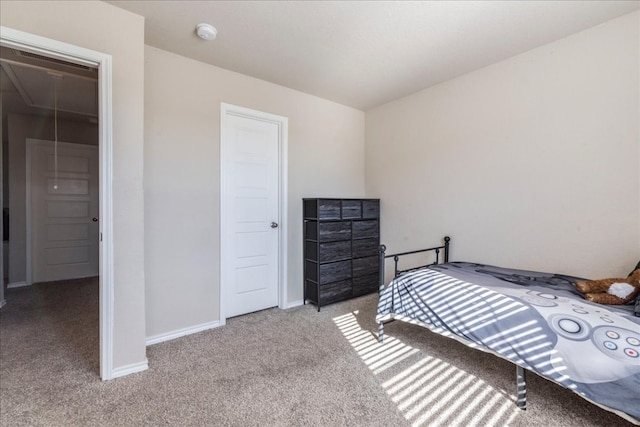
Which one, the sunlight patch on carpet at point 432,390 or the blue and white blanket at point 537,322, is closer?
the blue and white blanket at point 537,322

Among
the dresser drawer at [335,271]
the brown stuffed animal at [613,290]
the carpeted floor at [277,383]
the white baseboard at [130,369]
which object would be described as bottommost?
the carpeted floor at [277,383]

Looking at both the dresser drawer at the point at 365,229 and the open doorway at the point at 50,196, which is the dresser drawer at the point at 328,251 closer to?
the dresser drawer at the point at 365,229

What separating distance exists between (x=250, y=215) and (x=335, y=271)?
1.13 m

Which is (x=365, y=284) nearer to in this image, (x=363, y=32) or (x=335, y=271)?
(x=335, y=271)

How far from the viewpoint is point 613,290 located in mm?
1723

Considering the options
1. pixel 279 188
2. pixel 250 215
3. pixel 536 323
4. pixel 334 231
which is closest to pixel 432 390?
pixel 536 323

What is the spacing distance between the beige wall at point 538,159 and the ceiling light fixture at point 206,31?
225 cm

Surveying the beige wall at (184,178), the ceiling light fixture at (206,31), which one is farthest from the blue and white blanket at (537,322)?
the ceiling light fixture at (206,31)

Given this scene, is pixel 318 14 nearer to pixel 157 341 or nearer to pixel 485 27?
pixel 485 27

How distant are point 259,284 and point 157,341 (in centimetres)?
105

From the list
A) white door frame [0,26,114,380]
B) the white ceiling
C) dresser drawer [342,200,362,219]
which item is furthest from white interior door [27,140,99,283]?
dresser drawer [342,200,362,219]

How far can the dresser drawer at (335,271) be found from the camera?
315cm

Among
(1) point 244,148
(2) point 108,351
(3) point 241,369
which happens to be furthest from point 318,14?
(2) point 108,351

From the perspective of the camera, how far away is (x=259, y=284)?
3.13 m
